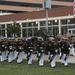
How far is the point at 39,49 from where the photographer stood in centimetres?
1733

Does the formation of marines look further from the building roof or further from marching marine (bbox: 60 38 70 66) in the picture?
the building roof

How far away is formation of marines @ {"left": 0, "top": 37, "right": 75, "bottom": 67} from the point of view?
55.5ft

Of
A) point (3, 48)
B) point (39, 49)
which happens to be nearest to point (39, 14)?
point (3, 48)

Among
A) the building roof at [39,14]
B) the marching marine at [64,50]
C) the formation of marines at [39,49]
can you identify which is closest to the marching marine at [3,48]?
the formation of marines at [39,49]

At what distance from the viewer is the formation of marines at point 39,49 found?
16.9m

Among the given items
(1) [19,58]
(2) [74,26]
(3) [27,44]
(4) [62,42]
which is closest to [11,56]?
(1) [19,58]

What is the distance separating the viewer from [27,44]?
18.5 meters

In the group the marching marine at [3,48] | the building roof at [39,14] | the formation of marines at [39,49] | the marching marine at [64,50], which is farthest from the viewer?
the building roof at [39,14]

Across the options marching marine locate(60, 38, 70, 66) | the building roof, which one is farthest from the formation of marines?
the building roof

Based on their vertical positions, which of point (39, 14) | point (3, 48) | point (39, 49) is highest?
point (39, 14)

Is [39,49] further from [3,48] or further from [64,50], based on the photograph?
[3,48]

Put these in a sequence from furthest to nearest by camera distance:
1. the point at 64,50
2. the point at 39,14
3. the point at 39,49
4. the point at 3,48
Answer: the point at 39,14, the point at 3,48, the point at 39,49, the point at 64,50

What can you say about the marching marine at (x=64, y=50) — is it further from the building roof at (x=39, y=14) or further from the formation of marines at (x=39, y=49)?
the building roof at (x=39, y=14)

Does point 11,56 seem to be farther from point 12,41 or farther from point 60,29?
point 60,29
